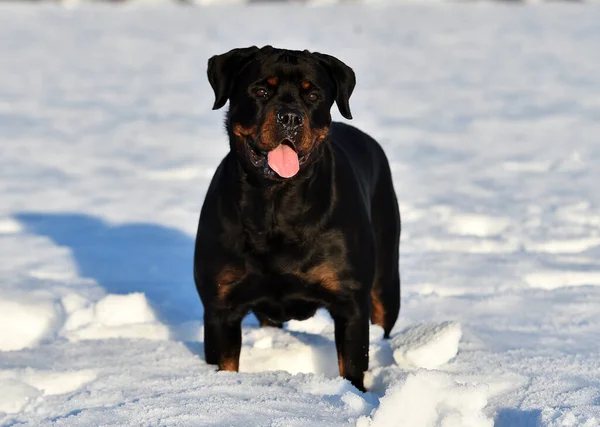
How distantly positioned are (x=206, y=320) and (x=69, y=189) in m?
4.26

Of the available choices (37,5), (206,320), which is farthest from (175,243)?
(37,5)

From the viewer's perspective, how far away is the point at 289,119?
3379mm

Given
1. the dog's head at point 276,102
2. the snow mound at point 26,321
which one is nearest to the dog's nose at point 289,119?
the dog's head at point 276,102

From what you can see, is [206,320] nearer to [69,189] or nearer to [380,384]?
[380,384]

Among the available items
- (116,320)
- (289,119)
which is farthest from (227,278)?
(116,320)

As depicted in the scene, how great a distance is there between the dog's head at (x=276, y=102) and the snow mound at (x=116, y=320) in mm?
1136

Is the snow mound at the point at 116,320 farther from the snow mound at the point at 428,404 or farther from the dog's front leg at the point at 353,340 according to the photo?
the snow mound at the point at 428,404

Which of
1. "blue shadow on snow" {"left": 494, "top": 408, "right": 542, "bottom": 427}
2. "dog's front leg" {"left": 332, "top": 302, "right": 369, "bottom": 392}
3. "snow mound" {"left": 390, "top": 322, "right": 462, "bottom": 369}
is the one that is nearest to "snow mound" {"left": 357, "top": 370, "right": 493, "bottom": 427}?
"blue shadow on snow" {"left": 494, "top": 408, "right": 542, "bottom": 427}

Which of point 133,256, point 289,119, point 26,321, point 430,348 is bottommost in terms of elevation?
point 133,256

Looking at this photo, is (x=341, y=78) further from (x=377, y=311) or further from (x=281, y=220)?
(x=377, y=311)

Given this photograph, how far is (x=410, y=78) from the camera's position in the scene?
45.4ft

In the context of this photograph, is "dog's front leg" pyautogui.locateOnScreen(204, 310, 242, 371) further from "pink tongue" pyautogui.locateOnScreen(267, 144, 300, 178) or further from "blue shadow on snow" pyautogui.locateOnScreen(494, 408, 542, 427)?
"blue shadow on snow" pyautogui.locateOnScreen(494, 408, 542, 427)

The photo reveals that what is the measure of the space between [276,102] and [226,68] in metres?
0.27

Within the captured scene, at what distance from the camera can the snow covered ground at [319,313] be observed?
132 inches
